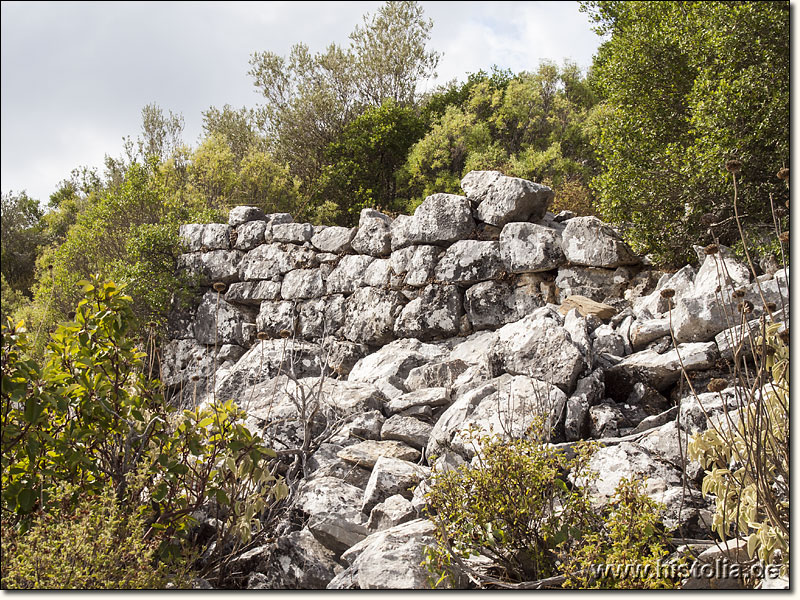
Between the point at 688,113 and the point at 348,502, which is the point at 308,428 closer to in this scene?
the point at 348,502

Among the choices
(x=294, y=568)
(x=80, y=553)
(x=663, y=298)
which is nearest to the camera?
(x=80, y=553)

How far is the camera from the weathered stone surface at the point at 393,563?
122 inches

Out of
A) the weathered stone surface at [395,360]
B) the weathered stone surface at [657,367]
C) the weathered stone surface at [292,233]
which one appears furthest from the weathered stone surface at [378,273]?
the weathered stone surface at [657,367]

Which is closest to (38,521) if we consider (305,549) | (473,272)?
(305,549)

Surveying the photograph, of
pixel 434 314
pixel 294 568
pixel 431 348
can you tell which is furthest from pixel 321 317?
pixel 294 568

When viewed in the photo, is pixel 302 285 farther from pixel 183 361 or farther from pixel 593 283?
pixel 593 283

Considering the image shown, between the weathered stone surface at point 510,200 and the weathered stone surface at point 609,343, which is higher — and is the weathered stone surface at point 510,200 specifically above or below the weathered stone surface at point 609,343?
above

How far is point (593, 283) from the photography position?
737cm

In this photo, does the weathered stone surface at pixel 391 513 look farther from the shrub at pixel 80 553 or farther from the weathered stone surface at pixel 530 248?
the weathered stone surface at pixel 530 248

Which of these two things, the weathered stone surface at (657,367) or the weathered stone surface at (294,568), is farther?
the weathered stone surface at (657,367)

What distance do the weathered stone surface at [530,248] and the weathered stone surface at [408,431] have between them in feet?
10.0

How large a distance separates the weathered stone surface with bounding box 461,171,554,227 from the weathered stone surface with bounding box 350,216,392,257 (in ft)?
4.71

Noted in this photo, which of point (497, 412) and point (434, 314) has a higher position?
point (434, 314)

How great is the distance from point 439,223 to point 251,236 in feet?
11.5
